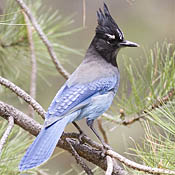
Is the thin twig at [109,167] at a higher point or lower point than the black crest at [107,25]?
lower

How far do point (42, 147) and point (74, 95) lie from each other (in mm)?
595

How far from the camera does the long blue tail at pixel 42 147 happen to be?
1.97 metres

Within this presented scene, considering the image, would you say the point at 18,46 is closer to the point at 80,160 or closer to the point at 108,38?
the point at 108,38

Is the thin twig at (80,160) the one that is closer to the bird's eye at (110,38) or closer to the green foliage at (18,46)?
the green foliage at (18,46)

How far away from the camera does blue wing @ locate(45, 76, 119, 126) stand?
2416 millimetres

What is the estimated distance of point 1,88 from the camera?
2873 mm

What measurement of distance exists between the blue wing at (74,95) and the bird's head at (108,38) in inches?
9.6

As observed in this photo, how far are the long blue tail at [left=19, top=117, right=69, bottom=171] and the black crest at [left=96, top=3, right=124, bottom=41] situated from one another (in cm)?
95

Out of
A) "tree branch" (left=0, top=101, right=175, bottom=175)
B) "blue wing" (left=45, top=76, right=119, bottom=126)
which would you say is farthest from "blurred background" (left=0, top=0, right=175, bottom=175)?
"tree branch" (left=0, top=101, right=175, bottom=175)

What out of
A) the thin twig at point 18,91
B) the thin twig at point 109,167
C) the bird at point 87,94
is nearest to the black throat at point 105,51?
the bird at point 87,94

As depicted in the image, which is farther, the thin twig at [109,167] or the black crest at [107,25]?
the black crest at [107,25]

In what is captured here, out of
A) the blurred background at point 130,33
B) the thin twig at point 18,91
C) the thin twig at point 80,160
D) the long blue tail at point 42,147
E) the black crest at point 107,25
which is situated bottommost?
the blurred background at point 130,33

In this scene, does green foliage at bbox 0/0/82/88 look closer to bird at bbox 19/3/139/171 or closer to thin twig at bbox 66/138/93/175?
bird at bbox 19/3/139/171

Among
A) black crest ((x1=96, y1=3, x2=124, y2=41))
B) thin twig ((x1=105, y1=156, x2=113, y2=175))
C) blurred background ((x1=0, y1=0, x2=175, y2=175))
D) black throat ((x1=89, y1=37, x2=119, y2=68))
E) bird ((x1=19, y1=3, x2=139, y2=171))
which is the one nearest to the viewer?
thin twig ((x1=105, y1=156, x2=113, y2=175))
